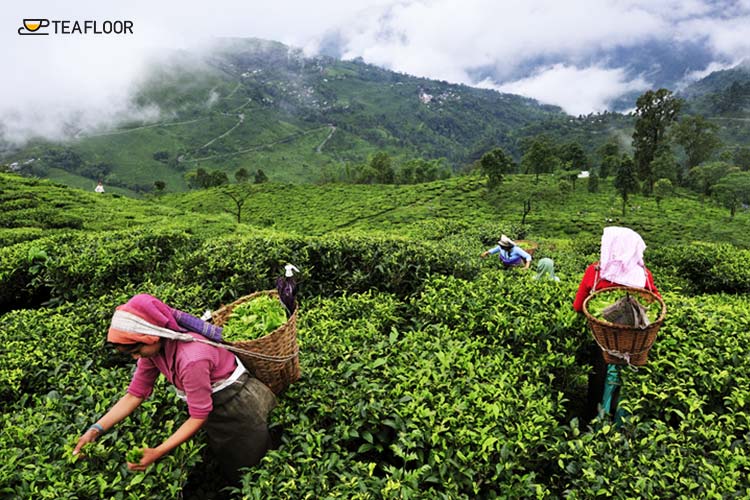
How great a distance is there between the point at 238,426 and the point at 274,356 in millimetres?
516

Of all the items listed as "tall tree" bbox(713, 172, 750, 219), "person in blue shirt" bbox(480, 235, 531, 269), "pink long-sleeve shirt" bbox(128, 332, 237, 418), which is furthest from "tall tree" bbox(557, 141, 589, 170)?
"pink long-sleeve shirt" bbox(128, 332, 237, 418)

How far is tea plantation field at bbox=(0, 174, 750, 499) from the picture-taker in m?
2.62

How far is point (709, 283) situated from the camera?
8039 millimetres

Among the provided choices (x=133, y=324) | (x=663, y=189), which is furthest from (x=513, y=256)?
(x=663, y=189)

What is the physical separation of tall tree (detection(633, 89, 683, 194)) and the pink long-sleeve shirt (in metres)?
55.2

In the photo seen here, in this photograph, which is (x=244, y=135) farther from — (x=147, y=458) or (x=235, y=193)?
(x=147, y=458)

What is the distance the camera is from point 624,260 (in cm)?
371

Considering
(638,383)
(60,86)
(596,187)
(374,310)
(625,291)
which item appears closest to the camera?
(638,383)

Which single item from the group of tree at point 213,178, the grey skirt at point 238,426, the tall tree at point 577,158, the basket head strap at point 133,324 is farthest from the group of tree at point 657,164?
the basket head strap at point 133,324

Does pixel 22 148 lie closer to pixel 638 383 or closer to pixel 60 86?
pixel 60 86

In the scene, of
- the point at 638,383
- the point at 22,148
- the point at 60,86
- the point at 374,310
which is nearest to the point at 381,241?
the point at 374,310

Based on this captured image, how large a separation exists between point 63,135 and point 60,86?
114ft

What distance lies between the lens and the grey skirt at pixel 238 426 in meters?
2.78

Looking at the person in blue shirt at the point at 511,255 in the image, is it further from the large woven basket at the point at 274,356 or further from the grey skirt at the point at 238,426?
the grey skirt at the point at 238,426
